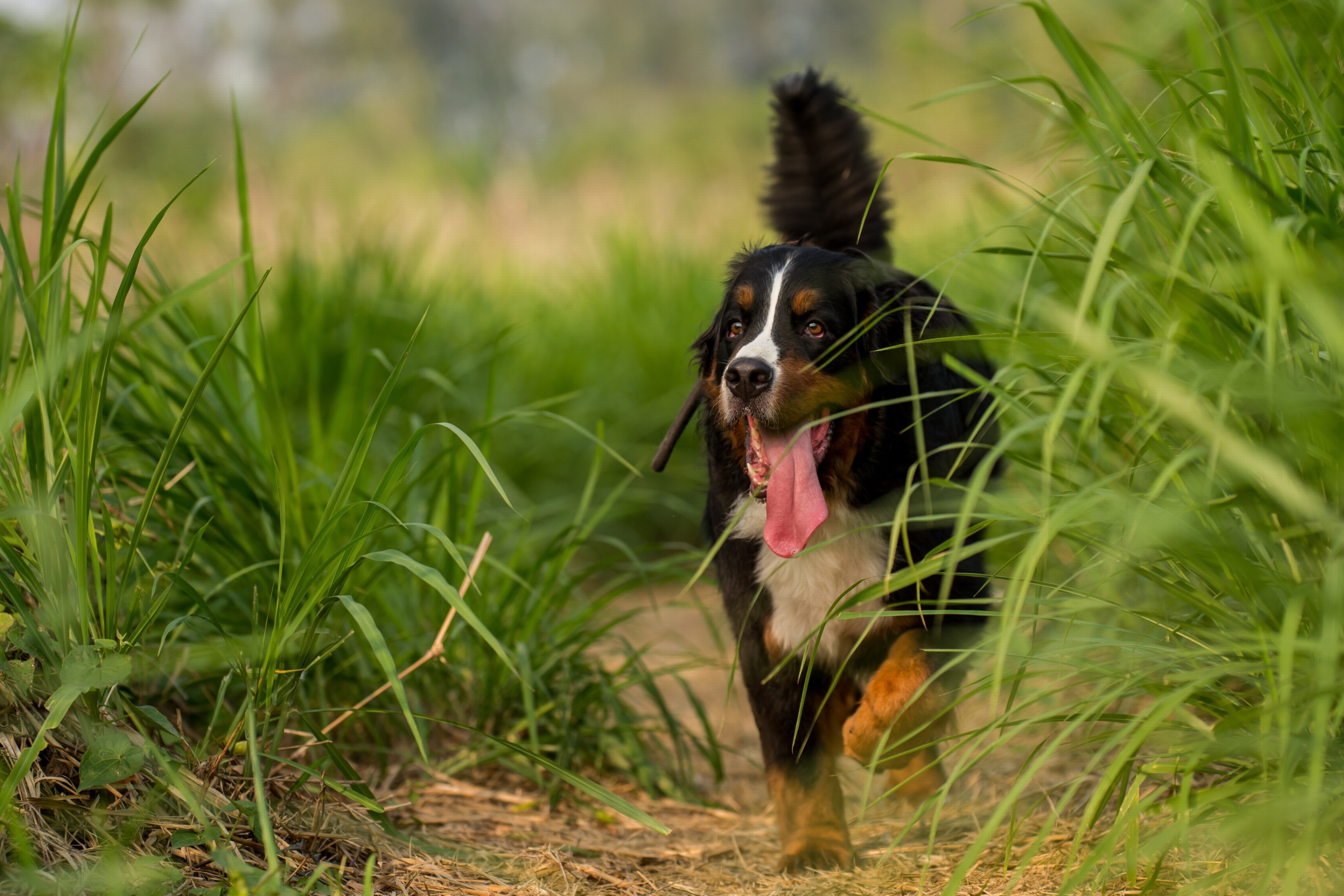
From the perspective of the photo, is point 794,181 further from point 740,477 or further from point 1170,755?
point 1170,755

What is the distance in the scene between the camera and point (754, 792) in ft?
10.4

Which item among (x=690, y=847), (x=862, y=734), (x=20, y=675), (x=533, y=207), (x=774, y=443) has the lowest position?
(x=690, y=847)

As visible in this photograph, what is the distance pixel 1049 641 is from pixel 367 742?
5.95ft

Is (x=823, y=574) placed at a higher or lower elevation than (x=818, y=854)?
higher

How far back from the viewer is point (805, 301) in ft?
8.31

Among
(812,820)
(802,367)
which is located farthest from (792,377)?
(812,820)

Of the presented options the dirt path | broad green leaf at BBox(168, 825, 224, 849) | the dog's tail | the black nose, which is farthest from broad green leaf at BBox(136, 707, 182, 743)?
the dog's tail

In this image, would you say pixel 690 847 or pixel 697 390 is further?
pixel 697 390

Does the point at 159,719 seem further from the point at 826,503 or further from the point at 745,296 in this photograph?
the point at 745,296

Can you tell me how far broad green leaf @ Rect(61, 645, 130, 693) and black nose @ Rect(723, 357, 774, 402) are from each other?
51.4 inches

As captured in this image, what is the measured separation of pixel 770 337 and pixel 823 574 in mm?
556

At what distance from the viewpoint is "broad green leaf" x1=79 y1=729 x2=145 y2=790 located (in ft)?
5.69

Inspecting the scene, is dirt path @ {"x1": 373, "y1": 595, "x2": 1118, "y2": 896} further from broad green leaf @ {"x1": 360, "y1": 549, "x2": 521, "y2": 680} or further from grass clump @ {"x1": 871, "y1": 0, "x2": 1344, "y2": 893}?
broad green leaf @ {"x1": 360, "y1": 549, "x2": 521, "y2": 680}

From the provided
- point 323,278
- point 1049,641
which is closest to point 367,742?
point 1049,641
